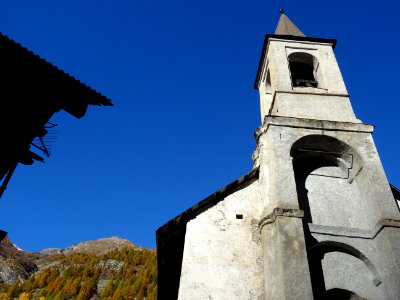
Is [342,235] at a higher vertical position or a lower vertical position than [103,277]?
lower

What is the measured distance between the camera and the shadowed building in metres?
7.89

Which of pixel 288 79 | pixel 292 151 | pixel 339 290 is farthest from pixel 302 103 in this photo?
pixel 339 290

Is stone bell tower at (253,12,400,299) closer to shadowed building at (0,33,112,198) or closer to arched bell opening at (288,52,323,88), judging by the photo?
arched bell opening at (288,52,323,88)

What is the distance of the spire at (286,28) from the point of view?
54.1ft

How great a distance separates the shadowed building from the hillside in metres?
85.6

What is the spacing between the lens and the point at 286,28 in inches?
666

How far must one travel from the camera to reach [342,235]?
8992mm

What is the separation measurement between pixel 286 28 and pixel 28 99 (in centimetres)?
1249

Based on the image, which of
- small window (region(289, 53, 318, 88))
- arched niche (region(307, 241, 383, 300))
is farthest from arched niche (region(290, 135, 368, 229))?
small window (region(289, 53, 318, 88))

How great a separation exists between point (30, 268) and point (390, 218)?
444 feet

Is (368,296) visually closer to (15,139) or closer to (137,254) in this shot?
(15,139)

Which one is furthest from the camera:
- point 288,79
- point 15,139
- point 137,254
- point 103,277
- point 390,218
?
point 137,254

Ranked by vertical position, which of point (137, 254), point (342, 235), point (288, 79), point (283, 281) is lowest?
point (283, 281)

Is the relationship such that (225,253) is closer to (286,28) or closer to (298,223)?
(298,223)
